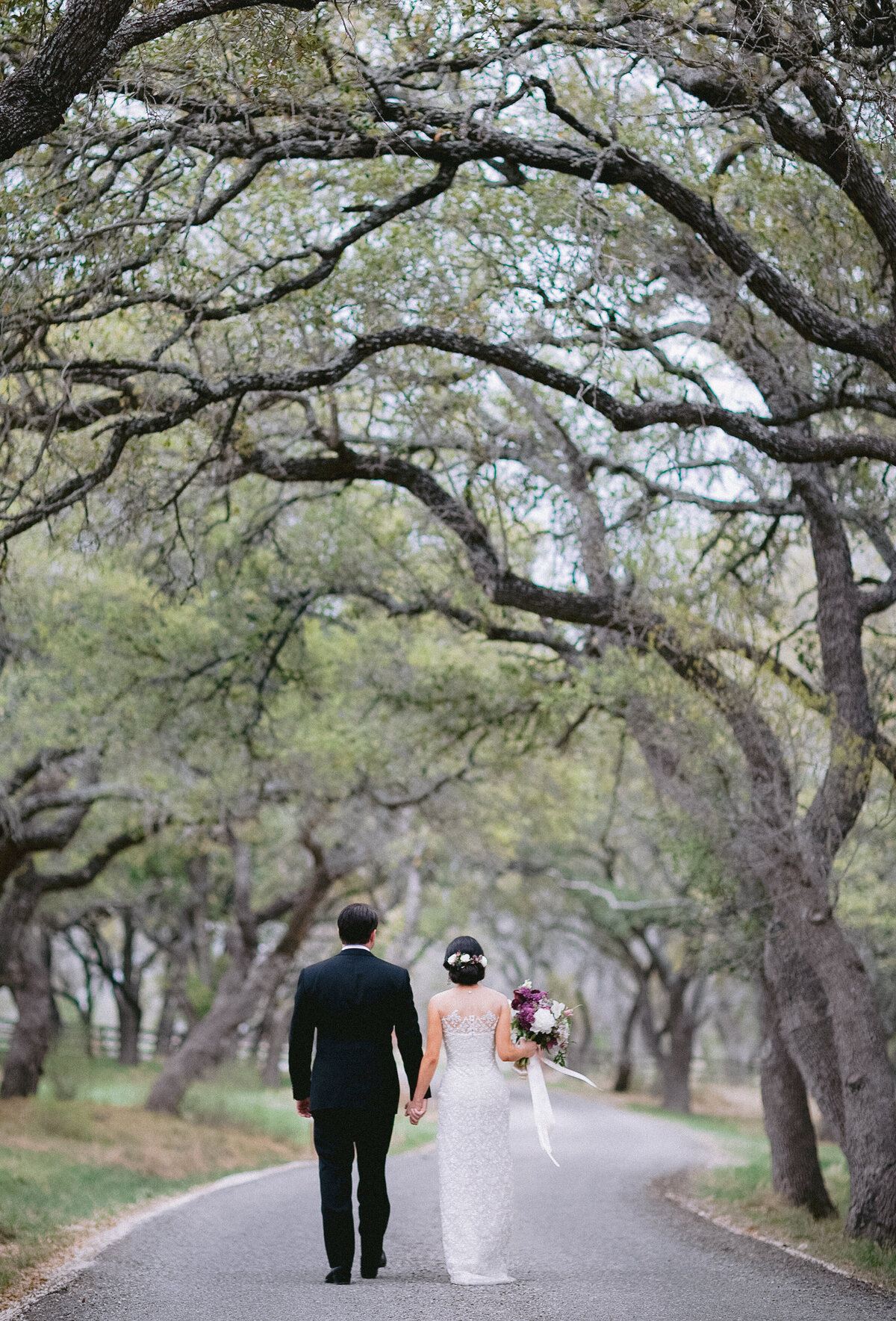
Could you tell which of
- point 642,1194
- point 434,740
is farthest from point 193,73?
point 642,1194

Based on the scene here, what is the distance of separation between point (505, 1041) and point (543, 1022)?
12.4 inches

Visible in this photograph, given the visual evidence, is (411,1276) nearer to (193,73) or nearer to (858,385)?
(193,73)

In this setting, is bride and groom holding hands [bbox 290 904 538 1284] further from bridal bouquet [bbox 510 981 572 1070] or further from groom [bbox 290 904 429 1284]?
bridal bouquet [bbox 510 981 572 1070]

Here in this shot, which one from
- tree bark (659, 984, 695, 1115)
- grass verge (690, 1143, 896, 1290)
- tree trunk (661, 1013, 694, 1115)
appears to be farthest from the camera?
tree trunk (661, 1013, 694, 1115)

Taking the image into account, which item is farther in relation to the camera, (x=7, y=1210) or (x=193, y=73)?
(x=7, y=1210)

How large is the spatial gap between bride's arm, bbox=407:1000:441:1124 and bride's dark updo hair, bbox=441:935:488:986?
21 centimetres

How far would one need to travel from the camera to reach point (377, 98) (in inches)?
310

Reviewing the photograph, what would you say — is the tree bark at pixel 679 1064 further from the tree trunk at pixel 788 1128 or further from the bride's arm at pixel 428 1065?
the bride's arm at pixel 428 1065

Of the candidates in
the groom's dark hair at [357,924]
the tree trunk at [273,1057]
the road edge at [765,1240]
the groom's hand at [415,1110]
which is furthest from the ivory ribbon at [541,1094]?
the tree trunk at [273,1057]

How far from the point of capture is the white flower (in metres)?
7.25

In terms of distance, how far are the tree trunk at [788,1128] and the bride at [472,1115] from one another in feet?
22.3

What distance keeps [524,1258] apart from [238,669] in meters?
8.49

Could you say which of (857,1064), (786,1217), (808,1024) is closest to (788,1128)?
(786,1217)

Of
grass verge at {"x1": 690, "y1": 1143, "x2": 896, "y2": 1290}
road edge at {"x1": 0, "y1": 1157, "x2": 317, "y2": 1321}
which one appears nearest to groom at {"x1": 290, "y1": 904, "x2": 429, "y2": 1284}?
road edge at {"x1": 0, "y1": 1157, "x2": 317, "y2": 1321}
